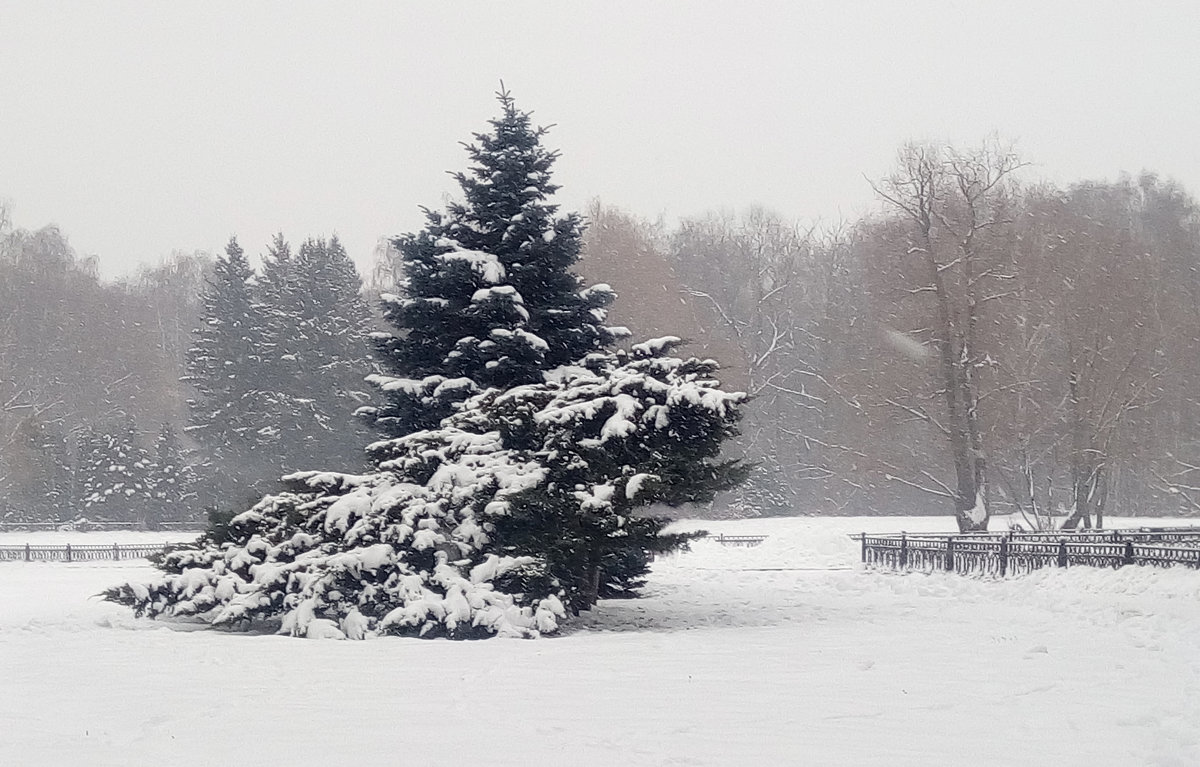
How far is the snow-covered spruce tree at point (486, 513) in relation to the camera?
50.7ft

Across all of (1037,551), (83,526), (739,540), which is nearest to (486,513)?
(1037,551)

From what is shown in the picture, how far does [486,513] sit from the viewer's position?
1582 centimetres

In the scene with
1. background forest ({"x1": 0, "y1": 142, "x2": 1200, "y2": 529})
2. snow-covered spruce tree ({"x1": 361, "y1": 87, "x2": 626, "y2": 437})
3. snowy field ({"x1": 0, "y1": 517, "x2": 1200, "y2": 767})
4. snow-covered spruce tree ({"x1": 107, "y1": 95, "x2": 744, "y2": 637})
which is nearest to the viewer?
snowy field ({"x1": 0, "y1": 517, "x2": 1200, "y2": 767})

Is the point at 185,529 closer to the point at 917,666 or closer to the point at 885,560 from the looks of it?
the point at 885,560

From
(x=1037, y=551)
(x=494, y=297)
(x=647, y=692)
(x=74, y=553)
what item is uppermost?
(x=494, y=297)

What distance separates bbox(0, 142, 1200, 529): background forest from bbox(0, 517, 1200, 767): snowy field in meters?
7.85

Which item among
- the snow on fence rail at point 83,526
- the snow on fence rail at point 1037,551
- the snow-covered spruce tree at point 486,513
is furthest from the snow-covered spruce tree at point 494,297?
the snow on fence rail at point 83,526

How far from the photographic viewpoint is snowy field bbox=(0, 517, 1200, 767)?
7.55 meters

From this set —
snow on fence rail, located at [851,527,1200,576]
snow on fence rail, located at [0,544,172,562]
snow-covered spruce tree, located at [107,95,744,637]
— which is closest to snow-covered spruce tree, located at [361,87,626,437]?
snow-covered spruce tree, located at [107,95,744,637]

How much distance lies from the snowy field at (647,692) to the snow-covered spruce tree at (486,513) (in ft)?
3.12

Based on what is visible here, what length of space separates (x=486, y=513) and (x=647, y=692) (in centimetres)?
637

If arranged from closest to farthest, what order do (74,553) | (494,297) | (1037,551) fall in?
(494,297) < (1037,551) < (74,553)

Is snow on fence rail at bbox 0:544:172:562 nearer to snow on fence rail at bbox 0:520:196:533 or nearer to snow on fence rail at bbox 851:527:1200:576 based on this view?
snow on fence rail at bbox 0:520:196:533

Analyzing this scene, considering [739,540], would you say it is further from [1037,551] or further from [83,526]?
[83,526]
